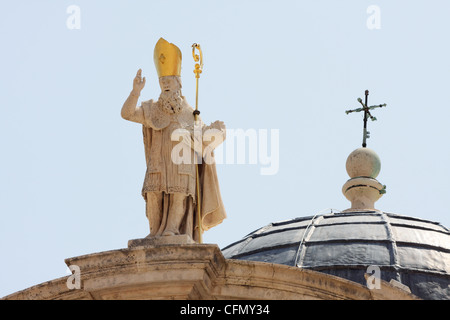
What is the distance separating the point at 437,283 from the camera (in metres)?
29.8

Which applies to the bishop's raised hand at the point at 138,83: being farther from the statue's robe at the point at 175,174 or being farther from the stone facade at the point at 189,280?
the stone facade at the point at 189,280

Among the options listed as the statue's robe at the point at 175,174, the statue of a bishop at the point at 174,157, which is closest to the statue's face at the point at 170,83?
the statue of a bishop at the point at 174,157

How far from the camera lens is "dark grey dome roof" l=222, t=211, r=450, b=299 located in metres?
29.8

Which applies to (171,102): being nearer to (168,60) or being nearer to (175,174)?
(168,60)

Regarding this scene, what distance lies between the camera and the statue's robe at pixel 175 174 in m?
23.5

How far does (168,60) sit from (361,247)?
8.35m

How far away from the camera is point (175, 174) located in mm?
23531

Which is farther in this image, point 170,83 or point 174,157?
point 170,83

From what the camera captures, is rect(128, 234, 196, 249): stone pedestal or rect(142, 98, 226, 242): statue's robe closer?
rect(128, 234, 196, 249): stone pedestal

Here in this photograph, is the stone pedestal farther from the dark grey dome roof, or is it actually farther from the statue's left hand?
the dark grey dome roof

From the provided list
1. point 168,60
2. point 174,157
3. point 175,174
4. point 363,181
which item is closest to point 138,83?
point 168,60

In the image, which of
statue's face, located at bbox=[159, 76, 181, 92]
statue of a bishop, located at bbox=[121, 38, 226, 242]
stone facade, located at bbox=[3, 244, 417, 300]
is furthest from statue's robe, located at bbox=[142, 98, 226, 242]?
stone facade, located at bbox=[3, 244, 417, 300]
